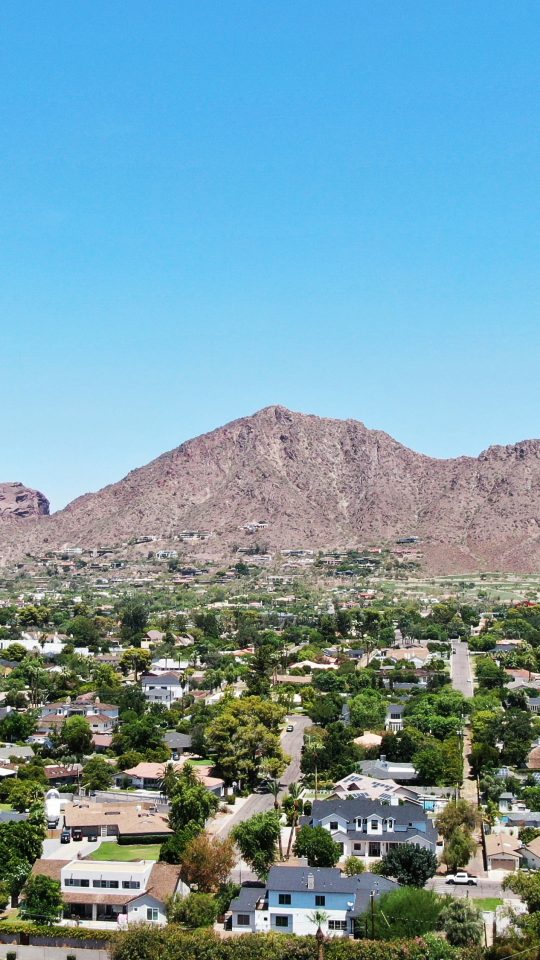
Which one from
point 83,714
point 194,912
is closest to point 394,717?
point 83,714

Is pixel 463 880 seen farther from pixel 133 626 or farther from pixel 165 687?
pixel 133 626

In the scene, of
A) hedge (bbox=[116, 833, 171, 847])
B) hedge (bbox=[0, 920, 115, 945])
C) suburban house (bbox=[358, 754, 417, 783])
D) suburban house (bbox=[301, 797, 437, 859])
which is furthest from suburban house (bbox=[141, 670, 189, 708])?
hedge (bbox=[0, 920, 115, 945])

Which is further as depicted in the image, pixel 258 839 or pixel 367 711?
pixel 367 711

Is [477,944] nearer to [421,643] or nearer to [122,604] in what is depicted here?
[421,643]

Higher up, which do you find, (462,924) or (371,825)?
(371,825)

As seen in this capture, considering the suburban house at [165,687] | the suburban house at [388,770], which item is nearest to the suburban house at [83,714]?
the suburban house at [165,687]

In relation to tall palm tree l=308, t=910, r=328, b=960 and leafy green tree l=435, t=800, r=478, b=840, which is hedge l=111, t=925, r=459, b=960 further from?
leafy green tree l=435, t=800, r=478, b=840

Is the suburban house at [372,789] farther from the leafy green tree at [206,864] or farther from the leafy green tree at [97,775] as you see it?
the leafy green tree at [97,775]
